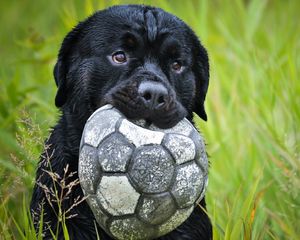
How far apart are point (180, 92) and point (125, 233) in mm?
1188

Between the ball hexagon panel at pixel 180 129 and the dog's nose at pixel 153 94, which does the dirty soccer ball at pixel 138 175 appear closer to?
the ball hexagon panel at pixel 180 129

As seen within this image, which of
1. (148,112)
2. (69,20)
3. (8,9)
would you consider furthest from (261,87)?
(8,9)

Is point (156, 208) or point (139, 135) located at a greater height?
A: point (139, 135)

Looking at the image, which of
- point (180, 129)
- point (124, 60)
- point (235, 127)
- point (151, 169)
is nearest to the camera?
point (151, 169)

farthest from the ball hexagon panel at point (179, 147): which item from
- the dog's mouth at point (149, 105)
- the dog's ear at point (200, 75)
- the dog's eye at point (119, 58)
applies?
the dog's ear at point (200, 75)

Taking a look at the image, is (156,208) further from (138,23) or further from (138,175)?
(138,23)

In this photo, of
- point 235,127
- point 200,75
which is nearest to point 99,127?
point 200,75

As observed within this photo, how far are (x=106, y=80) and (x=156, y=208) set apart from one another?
3.44ft

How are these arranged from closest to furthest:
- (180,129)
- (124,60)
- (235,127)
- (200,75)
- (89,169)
Answer: (89,169), (180,129), (124,60), (200,75), (235,127)

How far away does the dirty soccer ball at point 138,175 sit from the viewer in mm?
3496

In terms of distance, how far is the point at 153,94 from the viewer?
12.4 feet

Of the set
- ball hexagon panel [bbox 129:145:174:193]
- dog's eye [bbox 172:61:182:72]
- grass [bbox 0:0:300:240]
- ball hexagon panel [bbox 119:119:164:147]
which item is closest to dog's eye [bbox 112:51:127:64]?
dog's eye [bbox 172:61:182:72]

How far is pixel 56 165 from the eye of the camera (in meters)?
4.24

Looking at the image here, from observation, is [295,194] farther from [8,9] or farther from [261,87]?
[8,9]
